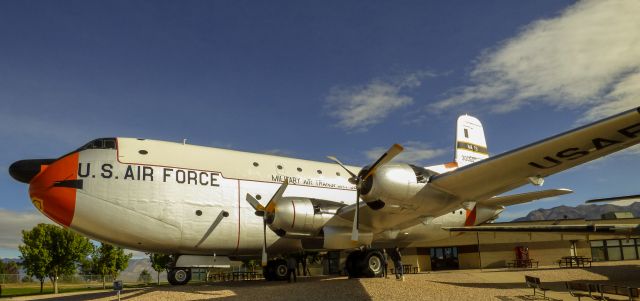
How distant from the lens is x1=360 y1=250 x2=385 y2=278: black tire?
59.0 ft

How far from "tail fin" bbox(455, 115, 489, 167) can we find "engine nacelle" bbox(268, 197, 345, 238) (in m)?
10.9

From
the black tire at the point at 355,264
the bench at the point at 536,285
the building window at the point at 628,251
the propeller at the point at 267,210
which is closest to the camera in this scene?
the bench at the point at 536,285

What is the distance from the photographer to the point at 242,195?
59.4 ft

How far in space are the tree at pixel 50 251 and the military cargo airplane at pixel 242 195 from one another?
2779 centimetres

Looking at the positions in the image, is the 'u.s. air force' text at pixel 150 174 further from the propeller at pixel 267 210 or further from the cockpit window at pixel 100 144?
the propeller at pixel 267 210

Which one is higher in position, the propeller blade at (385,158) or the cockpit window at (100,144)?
the cockpit window at (100,144)

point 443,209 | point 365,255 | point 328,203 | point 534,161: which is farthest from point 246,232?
point 534,161

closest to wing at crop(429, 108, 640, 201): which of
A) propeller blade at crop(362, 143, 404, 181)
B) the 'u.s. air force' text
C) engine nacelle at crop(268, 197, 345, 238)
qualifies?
propeller blade at crop(362, 143, 404, 181)

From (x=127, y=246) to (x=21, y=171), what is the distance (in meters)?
4.48

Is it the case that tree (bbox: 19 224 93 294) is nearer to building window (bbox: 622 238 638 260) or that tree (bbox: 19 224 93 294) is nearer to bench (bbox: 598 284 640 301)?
bench (bbox: 598 284 640 301)

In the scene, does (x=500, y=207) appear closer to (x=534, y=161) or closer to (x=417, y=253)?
(x=534, y=161)

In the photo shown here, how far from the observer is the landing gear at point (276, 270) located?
20906mm

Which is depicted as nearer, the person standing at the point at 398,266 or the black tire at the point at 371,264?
the black tire at the point at 371,264

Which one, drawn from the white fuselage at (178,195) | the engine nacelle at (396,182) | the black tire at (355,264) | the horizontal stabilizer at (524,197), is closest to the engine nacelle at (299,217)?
the white fuselage at (178,195)
